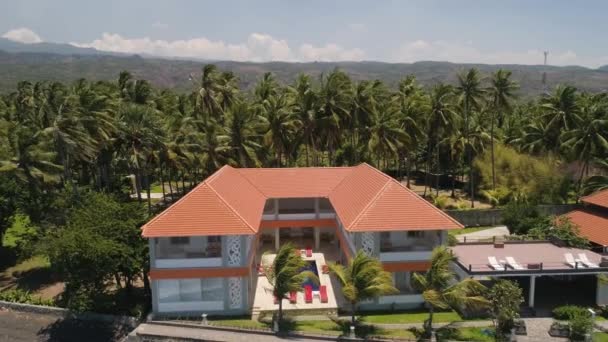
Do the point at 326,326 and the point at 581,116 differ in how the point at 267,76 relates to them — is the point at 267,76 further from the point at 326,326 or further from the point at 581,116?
the point at 326,326

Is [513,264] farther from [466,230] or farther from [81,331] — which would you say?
[81,331]

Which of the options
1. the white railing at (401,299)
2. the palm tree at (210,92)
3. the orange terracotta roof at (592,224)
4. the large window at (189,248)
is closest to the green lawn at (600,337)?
the orange terracotta roof at (592,224)

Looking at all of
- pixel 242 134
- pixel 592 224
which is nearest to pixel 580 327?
pixel 592 224

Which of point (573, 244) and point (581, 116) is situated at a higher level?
point (581, 116)

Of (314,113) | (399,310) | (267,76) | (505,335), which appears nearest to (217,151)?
(314,113)

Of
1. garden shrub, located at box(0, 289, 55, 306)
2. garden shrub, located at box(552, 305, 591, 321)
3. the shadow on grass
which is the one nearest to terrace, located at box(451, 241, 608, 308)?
garden shrub, located at box(552, 305, 591, 321)

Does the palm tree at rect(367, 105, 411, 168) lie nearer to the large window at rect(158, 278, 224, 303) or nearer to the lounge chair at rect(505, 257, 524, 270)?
the lounge chair at rect(505, 257, 524, 270)

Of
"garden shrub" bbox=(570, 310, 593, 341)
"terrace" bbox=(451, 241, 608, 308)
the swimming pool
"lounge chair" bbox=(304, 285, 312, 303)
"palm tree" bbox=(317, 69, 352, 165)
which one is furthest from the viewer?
"palm tree" bbox=(317, 69, 352, 165)
